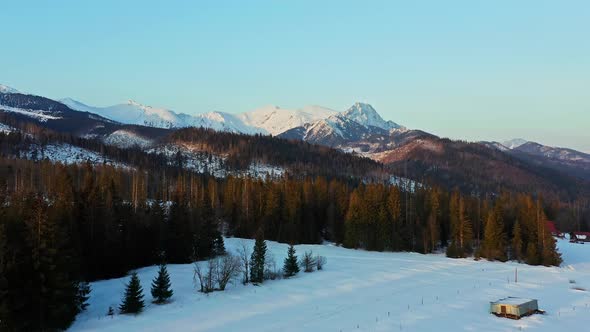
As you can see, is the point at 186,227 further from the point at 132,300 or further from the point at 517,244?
the point at 517,244

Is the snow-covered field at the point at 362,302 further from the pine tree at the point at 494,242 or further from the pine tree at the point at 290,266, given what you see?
the pine tree at the point at 494,242

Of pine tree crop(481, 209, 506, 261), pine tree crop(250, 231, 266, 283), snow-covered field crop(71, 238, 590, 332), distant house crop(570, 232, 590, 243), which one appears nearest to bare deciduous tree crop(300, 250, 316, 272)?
snow-covered field crop(71, 238, 590, 332)

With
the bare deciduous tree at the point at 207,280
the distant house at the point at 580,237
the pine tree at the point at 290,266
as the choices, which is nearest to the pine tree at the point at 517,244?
the pine tree at the point at 290,266

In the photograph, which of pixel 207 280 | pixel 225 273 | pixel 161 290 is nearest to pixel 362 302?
pixel 225 273

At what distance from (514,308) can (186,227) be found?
42.2 metres

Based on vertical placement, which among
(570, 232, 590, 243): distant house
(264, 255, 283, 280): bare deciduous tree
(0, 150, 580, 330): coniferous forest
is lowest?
(570, 232, 590, 243): distant house

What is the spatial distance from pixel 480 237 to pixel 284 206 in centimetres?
4234

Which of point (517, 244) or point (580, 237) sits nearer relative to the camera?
Answer: point (517, 244)

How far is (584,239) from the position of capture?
123 m

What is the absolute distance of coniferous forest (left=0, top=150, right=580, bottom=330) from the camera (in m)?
33.8

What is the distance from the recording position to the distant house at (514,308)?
4038 cm

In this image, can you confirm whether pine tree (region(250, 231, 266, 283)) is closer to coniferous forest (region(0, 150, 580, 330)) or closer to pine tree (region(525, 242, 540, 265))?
coniferous forest (region(0, 150, 580, 330))

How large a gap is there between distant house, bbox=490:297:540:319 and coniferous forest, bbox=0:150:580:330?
36.2 metres

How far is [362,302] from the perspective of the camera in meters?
45.5
